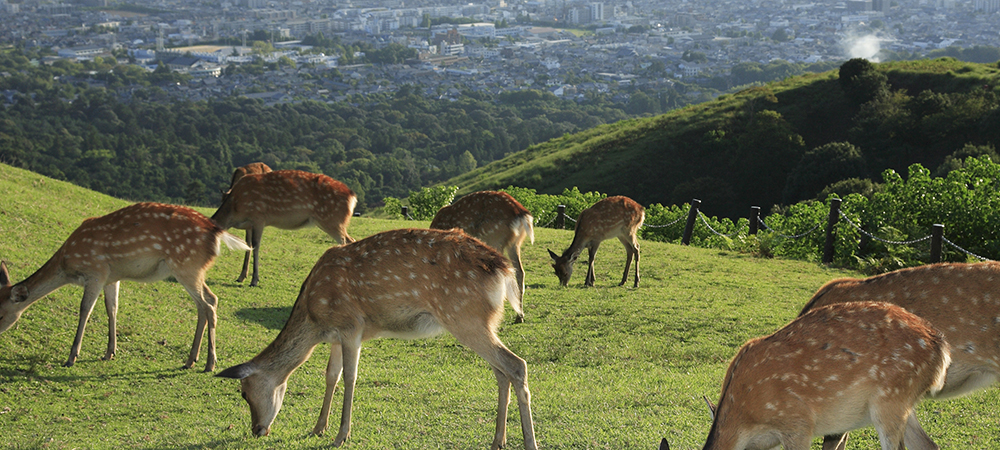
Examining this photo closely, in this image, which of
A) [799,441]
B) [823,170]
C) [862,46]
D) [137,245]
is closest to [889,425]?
[799,441]

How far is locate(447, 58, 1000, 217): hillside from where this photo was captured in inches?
1513

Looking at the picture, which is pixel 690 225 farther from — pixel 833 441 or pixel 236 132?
pixel 236 132

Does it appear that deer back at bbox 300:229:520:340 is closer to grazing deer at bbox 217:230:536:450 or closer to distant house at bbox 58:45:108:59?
grazing deer at bbox 217:230:536:450

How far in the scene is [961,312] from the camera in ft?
17.6

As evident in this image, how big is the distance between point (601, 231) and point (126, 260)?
769 cm

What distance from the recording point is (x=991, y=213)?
45.5 ft

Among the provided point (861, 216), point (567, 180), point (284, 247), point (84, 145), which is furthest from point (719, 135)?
point (84, 145)

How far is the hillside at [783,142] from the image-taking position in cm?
3844

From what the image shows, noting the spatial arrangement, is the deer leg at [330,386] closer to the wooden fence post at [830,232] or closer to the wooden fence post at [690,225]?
the wooden fence post at [830,232]

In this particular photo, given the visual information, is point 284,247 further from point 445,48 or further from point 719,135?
point 445,48

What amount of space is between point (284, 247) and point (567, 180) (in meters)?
31.2

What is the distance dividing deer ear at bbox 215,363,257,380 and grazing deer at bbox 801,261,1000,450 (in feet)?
13.9

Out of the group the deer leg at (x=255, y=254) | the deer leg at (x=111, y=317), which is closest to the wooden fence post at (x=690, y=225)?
the deer leg at (x=255, y=254)

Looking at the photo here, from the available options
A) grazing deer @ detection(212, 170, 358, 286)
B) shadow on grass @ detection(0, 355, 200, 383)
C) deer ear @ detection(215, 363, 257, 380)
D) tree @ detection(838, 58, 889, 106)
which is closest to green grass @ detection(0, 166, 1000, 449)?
shadow on grass @ detection(0, 355, 200, 383)
